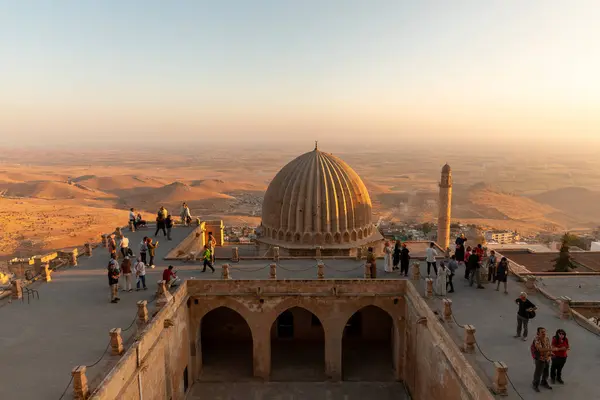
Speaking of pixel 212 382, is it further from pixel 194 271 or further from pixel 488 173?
pixel 488 173

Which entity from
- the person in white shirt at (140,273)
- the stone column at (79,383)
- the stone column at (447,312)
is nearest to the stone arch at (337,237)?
the stone column at (447,312)

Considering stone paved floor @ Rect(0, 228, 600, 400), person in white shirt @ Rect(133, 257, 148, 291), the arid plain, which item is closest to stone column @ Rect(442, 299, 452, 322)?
stone paved floor @ Rect(0, 228, 600, 400)

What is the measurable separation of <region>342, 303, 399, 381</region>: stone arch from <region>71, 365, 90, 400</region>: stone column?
11795 mm

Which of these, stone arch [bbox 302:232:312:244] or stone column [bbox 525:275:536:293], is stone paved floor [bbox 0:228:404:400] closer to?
stone arch [bbox 302:232:312:244]

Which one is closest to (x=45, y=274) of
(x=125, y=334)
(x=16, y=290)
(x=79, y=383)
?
(x=16, y=290)

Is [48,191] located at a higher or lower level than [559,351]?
lower

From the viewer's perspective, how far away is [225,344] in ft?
71.7

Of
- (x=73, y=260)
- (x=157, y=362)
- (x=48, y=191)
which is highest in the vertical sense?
(x=73, y=260)

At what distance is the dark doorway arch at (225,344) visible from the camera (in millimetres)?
19797

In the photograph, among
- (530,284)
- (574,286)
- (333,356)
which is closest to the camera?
(530,284)

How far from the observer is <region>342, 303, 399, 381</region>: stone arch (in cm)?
1930

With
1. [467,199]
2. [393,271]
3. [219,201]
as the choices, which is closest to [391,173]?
[467,199]

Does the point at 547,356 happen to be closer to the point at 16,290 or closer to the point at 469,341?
the point at 469,341

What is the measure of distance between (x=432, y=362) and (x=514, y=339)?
2.65m
